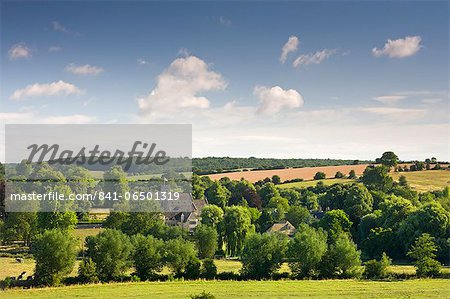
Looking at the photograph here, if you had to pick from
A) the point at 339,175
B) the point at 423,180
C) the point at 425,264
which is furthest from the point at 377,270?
the point at 339,175

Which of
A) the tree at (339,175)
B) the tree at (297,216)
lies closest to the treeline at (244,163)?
the tree at (339,175)

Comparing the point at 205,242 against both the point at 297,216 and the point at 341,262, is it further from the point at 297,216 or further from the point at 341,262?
the point at 297,216

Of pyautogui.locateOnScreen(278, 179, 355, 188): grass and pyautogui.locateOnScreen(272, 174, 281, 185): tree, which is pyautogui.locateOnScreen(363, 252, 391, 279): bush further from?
pyautogui.locateOnScreen(272, 174, 281, 185): tree

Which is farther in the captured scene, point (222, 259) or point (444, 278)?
point (222, 259)

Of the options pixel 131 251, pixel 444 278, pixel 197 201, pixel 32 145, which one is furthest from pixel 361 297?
pixel 197 201

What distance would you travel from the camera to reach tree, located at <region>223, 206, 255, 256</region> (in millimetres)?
55062

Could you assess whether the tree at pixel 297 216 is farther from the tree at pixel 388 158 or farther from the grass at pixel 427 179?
the tree at pixel 388 158

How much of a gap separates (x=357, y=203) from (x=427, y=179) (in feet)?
91.6

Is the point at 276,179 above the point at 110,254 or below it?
above

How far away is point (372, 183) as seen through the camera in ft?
300

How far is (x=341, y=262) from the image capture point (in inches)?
1661

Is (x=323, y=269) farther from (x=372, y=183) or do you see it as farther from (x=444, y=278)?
(x=372, y=183)

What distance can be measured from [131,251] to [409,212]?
1426 inches

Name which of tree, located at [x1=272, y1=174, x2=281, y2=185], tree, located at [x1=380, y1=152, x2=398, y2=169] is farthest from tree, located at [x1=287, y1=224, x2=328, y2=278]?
tree, located at [x1=272, y1=174, x2=281, y2=185]
